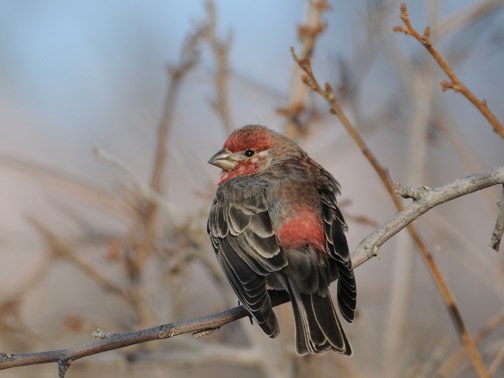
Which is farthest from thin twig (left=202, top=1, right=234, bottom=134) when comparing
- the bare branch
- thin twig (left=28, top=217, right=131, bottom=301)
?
the bare branch

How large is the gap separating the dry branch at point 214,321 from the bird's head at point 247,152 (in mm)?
1695

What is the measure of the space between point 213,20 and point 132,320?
223 centimetres

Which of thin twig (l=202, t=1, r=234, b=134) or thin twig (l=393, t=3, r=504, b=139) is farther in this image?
thin twig (l=202, t=1, r=234, b=134)

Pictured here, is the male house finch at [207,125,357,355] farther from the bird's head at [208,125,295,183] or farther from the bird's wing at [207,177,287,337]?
the bird's head at [208,125,295,183]

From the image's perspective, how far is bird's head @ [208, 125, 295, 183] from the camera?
5.39 m

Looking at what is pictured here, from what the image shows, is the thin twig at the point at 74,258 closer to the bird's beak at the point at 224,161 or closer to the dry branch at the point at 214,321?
the bird's beak at the point at 224,161

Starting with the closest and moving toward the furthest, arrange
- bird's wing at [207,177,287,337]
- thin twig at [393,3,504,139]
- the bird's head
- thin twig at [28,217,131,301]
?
thin twig at [393,3,504,139], bird's wing at [207,177,287,337], the bird's head, thin twig at [28,217,131,301]

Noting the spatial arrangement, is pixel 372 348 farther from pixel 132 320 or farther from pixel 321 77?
pixel 321 77

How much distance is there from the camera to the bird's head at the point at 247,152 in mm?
5391

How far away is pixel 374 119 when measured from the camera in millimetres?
6676

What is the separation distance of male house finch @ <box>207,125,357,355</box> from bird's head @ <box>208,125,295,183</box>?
20 cm

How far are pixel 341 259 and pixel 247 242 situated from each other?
0.55 metres

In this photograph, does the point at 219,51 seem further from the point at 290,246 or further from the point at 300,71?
the point at 290,246

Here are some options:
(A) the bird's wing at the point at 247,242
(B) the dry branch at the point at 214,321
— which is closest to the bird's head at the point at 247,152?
(A) the bird's wing at the point at 247,242
